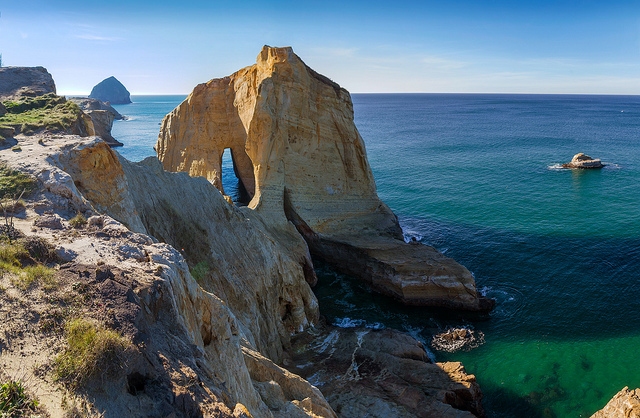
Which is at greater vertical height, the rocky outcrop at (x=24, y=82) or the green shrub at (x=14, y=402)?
the rocky outcrop at (x=24, y=82)

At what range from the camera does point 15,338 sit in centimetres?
678

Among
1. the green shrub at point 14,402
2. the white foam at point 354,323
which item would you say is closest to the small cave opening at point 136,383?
the green shrub at point 14,402

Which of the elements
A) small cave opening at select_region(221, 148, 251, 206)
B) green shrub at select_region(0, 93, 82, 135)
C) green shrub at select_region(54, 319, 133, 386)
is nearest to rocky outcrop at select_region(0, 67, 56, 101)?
green shrub at select_region(0, 93, 82, 135)

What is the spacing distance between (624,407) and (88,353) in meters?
19.0

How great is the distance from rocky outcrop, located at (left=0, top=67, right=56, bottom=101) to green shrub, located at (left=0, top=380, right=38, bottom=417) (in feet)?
78.5

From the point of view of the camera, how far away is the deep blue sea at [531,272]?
810 inches

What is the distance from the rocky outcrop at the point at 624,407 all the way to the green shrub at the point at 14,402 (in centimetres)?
1909

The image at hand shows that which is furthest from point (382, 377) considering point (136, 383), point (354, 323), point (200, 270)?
point (136, 383)

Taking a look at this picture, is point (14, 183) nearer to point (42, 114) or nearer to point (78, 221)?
point (78, 221)

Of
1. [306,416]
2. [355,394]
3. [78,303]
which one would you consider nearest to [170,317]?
[78,303]

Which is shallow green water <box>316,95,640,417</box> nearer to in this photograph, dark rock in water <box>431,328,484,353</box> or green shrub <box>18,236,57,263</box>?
dark rock in water <box>431,328,484,353</box>

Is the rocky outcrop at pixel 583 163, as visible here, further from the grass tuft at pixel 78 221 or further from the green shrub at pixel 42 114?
the grass tuft at pixel 78 221

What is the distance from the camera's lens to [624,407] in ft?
50.7

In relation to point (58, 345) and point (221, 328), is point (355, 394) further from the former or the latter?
point (58, 345)
